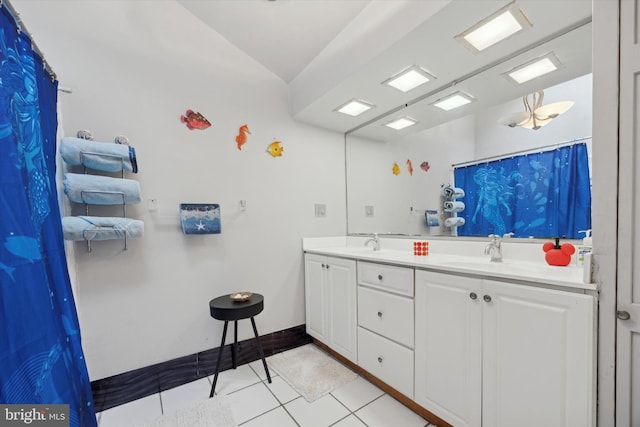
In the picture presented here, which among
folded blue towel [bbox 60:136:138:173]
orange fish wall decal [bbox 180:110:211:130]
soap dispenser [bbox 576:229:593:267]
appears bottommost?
soap dispenser [bbox 576:229:593:267]

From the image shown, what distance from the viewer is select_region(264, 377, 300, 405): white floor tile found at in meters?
1.68

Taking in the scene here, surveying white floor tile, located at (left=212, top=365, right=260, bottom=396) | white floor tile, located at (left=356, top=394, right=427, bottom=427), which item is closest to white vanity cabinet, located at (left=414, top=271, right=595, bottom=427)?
Result: white floor tile, located at (left=356, top=394, right=427, bottom=427)

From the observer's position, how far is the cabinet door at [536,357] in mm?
916

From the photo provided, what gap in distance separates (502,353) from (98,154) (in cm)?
239

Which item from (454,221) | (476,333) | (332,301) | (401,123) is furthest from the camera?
(401,123)

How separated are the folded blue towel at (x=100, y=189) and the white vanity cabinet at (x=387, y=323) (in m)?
1.62

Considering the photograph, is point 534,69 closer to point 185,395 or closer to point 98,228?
point 98,228

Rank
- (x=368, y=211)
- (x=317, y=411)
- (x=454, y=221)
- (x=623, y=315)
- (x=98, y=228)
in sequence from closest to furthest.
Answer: (x=623, y=315), (x=98, y=228), (x=317, y=411), (x=454, y=221), (x=368, y=211)

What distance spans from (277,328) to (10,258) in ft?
6.10

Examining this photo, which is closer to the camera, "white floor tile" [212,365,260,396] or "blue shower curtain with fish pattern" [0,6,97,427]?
"blue shower curtain with fish pattern" [0,6,97,427]

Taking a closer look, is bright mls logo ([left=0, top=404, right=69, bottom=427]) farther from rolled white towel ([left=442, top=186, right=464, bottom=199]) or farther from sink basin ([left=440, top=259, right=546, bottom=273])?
rolled white towel ([left=442, top=186, right=464, bottom=199])

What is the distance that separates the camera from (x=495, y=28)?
52.6 inches

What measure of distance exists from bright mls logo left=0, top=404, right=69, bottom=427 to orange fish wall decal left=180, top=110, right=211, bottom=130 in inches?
68.1

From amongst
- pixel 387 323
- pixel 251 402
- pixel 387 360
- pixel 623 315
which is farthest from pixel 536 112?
pixel 251 402
